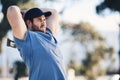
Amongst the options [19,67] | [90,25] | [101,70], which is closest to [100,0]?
[19,67]

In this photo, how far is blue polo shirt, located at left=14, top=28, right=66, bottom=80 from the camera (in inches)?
132

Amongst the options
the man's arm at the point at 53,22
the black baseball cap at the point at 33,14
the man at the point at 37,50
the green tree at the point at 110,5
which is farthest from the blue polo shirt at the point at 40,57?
the green tree at the point at 110,5

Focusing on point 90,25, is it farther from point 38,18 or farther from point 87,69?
point 38,18

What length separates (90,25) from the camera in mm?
22578

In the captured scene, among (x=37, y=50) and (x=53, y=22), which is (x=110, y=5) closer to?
(x=53, y=22)

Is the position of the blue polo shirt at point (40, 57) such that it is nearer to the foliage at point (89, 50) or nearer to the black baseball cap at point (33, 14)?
the black baseball cap at point (33, 14)

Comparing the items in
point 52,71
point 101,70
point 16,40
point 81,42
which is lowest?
point 101,70

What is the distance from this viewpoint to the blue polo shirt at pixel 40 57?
11.0 ft

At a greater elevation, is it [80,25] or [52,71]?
[52,71]

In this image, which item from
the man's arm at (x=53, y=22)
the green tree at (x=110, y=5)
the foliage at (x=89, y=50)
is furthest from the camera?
the foliage at (x=89, y=50)

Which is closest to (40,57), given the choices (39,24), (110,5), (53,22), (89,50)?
(39,24)

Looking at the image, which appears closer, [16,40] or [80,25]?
[16,40]

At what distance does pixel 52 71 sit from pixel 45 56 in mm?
112

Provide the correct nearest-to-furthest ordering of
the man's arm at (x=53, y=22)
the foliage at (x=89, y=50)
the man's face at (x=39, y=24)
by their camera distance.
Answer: the man's face at (x=39, y=24) < the man's arm at (x=53, y=22) < the foliage at (x=89, y=50)
